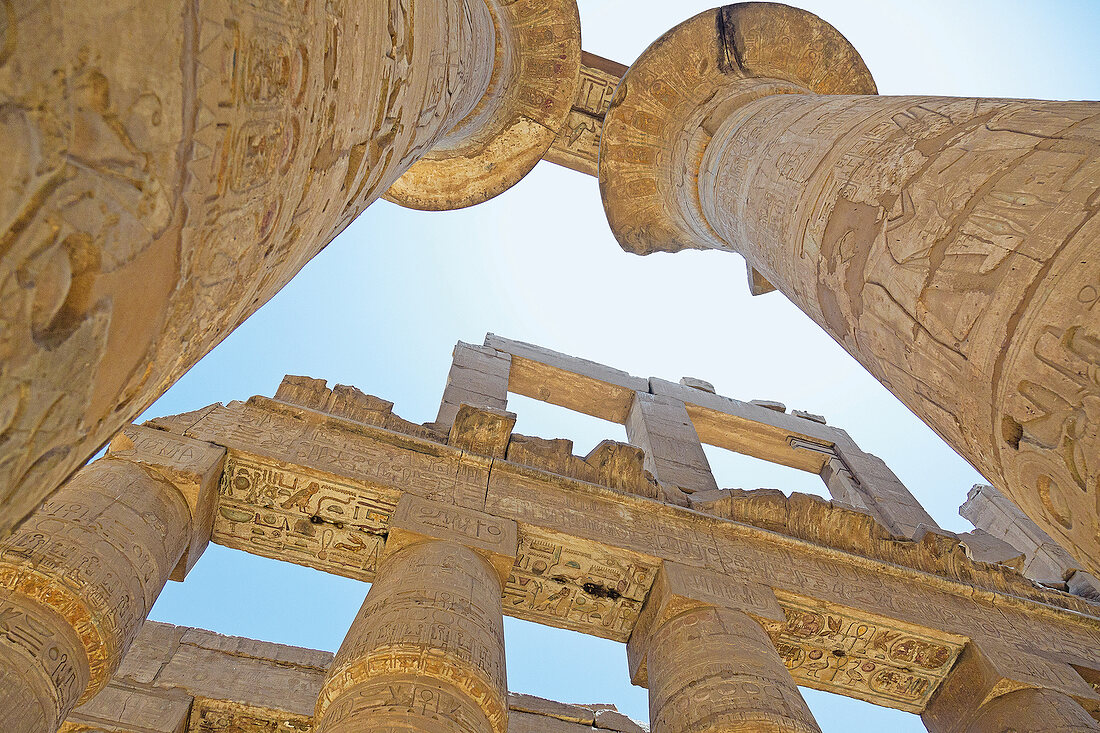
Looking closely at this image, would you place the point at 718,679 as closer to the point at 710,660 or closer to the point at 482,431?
the point at 710,660

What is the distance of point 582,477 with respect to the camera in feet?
18.6

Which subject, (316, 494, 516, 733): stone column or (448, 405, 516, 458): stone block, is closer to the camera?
(316, 494, 516, 733): stone column

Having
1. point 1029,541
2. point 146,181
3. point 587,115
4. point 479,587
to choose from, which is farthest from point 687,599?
point 587,115

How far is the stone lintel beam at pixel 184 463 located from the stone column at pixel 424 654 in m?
1.22

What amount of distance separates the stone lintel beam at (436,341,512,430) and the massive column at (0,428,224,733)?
285 centimetres

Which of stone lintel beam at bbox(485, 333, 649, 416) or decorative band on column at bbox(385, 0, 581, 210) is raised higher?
decorative band on column at bbox(385, 0, 581, 210)

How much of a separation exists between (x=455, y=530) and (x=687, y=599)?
1610 mm

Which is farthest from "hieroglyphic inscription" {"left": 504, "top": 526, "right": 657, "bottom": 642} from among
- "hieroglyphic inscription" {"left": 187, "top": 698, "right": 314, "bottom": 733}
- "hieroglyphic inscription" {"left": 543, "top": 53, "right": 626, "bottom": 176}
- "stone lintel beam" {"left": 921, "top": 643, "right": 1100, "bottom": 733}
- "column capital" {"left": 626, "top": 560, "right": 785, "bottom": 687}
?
"hieroglyphic inscription" {"left": 543, "top": 53, "right": 626, "bottom": 176}

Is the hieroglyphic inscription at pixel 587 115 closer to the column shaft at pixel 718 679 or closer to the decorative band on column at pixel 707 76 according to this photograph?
the decorative band on column at pixel 707 76

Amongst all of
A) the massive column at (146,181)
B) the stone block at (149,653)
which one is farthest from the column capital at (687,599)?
the stone block at (149,653)

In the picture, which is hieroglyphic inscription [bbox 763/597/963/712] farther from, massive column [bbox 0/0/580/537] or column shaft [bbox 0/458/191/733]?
massive column [bbox 0/0/580/537]

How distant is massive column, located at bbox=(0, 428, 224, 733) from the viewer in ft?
9.73

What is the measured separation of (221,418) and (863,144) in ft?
14.7

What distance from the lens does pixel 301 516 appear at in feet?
15.5
